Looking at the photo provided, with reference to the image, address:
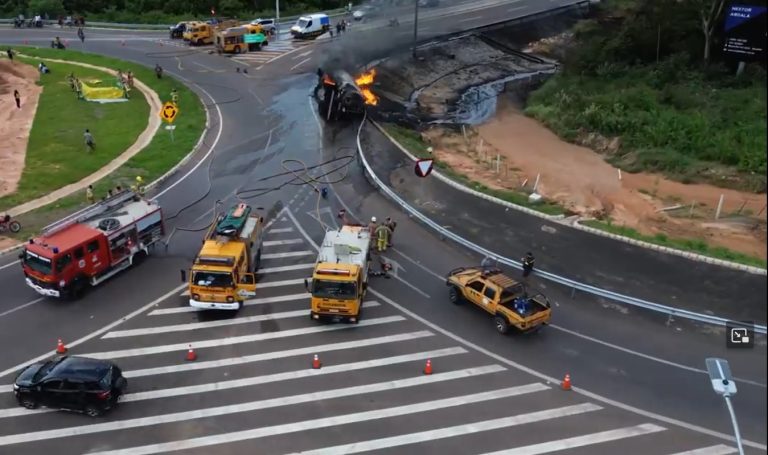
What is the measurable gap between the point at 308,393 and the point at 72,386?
7.01 meters

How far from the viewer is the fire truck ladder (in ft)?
83.5

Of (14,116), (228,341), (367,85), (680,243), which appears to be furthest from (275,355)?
(14,116)

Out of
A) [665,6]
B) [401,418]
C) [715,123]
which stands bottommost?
[401,418]

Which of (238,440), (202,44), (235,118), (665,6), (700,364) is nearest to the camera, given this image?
(238,440)

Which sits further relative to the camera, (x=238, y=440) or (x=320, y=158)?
(x=320, y=158)

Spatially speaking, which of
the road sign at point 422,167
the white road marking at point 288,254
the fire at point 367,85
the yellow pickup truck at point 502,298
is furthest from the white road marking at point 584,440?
the fire at point 367,85

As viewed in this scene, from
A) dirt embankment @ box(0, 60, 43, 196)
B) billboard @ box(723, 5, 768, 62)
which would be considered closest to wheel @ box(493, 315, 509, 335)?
dirt embankment @ box(0, 60, 43, 196)

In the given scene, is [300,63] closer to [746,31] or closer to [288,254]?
[288,254]

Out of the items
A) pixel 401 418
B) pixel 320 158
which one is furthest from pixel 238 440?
pixel 320 158

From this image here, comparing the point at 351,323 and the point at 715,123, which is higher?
the point at 715,123

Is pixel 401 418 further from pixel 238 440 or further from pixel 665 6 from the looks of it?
pixel 665 6

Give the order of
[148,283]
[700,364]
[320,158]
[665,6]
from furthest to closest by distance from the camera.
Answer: [665,6]
[320,158]
[148,283]
[700,364]

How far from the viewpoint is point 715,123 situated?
42.6 m

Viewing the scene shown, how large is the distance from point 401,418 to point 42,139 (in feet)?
110
